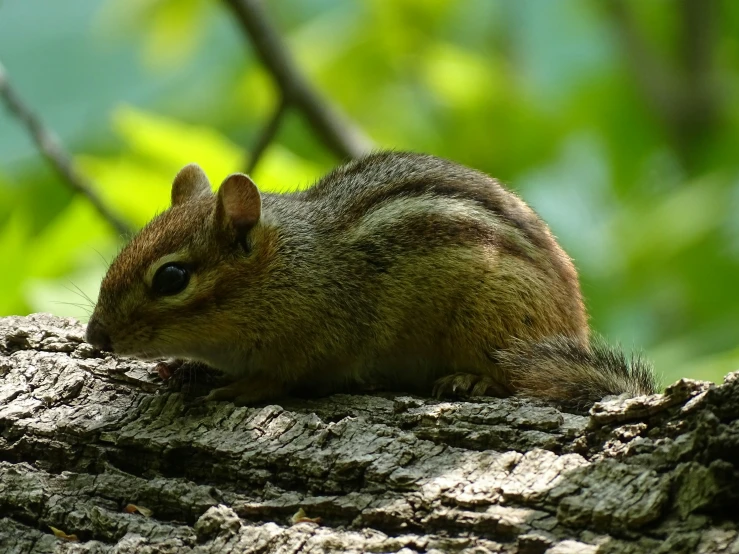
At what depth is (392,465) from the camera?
308 centimetres

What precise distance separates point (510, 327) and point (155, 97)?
1035cm

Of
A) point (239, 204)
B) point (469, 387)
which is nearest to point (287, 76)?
point (239, 204)

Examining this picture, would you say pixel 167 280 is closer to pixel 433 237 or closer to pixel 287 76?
pixel 433 237

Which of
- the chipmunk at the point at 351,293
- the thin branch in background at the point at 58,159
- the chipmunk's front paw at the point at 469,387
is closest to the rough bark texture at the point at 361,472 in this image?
the chipmunk's front paw at the point at 469,387

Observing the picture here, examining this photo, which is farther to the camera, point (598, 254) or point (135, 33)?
point (135, 33)

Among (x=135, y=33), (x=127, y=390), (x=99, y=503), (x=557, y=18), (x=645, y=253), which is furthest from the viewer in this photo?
(x=557, y=18)

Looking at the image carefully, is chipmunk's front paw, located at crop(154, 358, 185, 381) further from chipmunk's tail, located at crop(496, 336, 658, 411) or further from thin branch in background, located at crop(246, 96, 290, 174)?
thin branch in background, located at crop(246, 96, 290, 174)

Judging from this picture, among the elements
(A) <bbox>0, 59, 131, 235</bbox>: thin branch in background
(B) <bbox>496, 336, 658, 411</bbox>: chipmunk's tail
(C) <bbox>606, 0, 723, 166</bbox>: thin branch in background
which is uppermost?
(C) <bbox>606, 0, 723, 166</bbox>: thin branch in background

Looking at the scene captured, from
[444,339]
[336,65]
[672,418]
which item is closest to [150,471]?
[444,339]

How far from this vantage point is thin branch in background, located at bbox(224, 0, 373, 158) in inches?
244

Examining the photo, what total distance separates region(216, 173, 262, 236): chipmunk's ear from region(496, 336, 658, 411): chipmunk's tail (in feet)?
4.55

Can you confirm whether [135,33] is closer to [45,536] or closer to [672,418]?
[45,536]

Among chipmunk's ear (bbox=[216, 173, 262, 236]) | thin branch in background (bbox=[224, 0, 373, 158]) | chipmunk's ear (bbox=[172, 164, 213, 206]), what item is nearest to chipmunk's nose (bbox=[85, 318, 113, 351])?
chipmunk's ear (bbox=[216, 173, 262, 236])

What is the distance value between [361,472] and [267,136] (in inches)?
133
